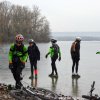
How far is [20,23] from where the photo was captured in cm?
11031

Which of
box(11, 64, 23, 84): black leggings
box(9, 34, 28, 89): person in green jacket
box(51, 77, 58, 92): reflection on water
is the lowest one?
box(51, 77, 58, 92): reflection on water

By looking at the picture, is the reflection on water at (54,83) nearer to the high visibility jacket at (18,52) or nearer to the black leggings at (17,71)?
the black leggings at (17,71)

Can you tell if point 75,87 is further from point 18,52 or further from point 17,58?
point 18,52

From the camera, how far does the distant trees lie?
339ft

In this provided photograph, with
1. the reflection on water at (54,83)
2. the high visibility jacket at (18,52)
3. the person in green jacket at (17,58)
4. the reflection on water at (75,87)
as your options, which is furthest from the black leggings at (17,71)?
the reflection on water at (75,87)

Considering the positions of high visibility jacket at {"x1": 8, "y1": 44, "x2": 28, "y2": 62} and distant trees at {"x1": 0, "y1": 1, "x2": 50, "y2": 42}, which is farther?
distant trees at {"x1": 0, "y1": 1, "x2": 50, "y2": 42}

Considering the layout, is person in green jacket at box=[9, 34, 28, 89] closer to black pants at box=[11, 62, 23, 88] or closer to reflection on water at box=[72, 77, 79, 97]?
black pants at box=[11, 62, 23, 88]

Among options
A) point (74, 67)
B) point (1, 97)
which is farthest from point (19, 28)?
point (1, 97)

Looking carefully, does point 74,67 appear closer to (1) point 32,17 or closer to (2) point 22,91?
(2) point 22,91

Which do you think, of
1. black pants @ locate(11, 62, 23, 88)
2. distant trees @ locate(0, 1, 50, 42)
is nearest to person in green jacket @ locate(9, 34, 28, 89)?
black pants @ locate(11, 62, 23, 88)

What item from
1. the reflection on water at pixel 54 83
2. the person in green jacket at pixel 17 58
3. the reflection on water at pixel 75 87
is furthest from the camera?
the reflection on water at pixel 54 83

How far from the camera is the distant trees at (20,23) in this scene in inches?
4063

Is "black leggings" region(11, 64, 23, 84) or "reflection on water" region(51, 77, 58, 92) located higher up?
"black leggings" region(11, 64, 23, 84)

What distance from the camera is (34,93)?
1023 cm
